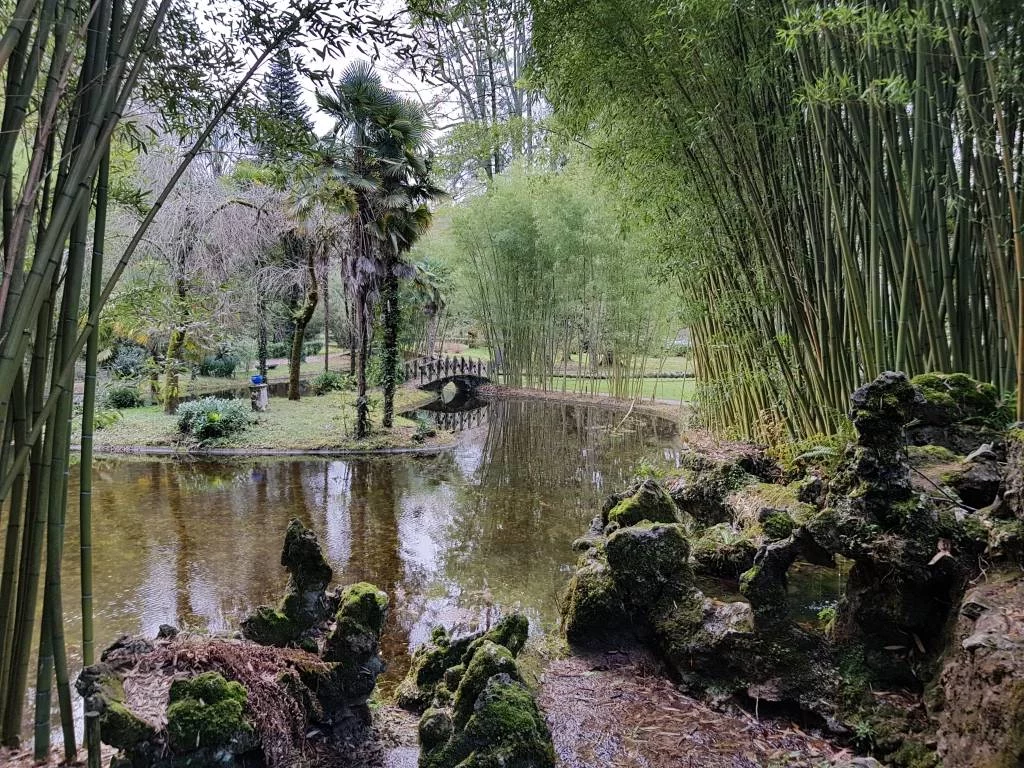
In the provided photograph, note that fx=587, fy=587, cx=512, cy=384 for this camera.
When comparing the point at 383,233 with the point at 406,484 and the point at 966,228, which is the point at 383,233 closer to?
the point at 406,484

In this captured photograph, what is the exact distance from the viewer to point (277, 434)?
787 centimetres

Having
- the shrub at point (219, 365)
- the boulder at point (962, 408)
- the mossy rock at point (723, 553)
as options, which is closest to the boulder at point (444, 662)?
the mossy rock at point (723, 553)

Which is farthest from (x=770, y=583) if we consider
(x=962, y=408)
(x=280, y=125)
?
(x=280, y=125)

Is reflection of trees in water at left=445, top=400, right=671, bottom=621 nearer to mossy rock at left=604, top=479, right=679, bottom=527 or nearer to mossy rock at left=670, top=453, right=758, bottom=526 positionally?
mossy rock at left=604, top=479, right=679, bottom=527

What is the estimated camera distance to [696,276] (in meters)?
4.45

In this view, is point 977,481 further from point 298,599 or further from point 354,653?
point 298,599

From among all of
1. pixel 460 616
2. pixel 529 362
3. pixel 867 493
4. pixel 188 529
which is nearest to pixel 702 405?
pixel 460 616

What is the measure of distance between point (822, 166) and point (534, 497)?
12.2ft

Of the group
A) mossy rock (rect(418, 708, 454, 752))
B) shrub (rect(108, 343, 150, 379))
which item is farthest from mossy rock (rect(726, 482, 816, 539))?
shrub (rect(108, 343, 150, 379))

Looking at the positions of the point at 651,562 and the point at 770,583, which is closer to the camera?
the point at 770,583

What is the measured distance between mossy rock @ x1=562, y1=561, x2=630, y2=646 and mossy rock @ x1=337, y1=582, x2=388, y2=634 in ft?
3.24

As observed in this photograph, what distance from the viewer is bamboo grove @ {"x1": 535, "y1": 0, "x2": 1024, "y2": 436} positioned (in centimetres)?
204

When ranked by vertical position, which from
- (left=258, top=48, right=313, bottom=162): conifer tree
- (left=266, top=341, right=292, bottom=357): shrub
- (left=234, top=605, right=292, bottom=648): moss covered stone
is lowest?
(left=234, top=605, right=292, bottom=648): moss covered stone

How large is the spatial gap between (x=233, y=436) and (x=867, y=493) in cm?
740
